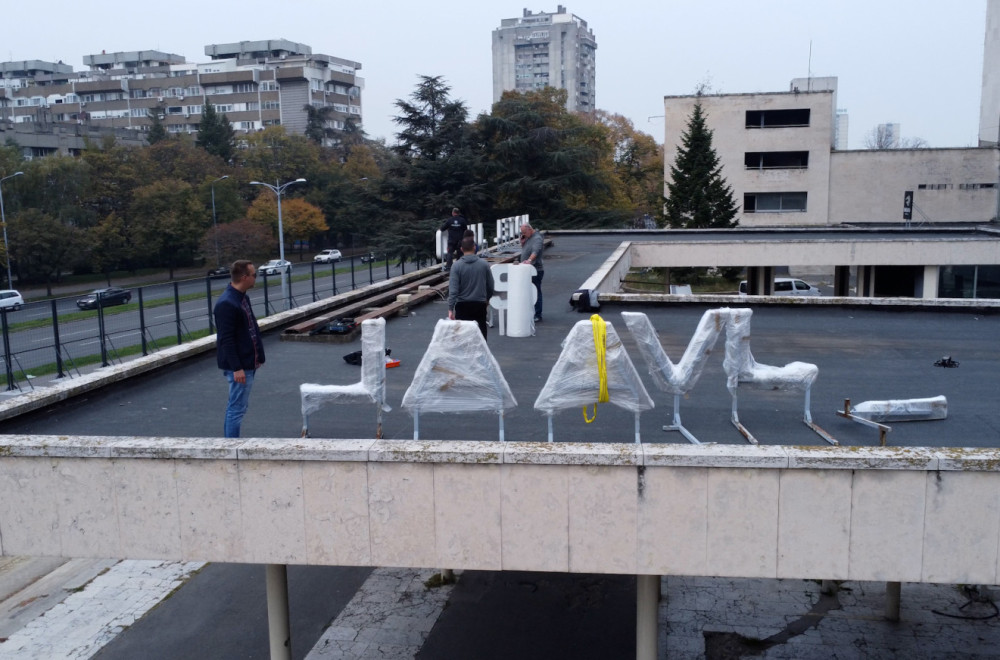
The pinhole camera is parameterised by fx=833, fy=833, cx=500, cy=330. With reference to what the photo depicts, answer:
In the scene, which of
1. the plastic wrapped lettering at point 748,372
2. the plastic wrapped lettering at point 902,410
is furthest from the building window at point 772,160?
the plastic wrapped lettering at point 748,372

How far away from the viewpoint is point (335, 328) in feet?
39.7

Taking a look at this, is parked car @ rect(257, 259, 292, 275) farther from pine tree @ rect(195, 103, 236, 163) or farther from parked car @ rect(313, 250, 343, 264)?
pine tree @ rect(195, 103, 236, 163)

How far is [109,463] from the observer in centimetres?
632

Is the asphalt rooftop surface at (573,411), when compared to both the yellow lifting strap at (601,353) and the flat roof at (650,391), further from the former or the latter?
the yellow lifting strap at (601,353)

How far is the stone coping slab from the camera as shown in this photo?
5801 millimetres

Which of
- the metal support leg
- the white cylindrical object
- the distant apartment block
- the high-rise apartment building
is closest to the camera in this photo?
the metal support leg

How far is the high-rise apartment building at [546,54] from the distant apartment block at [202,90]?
41.7 meters

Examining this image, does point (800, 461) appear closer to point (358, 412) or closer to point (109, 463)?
point (358, 412)

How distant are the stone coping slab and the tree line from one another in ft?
123

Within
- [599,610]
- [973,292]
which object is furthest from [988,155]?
[599,610]

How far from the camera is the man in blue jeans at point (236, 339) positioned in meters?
7.01

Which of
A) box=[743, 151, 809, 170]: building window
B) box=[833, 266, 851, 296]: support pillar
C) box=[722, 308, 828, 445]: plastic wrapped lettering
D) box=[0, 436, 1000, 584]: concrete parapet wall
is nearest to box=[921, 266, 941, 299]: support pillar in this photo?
box=[833, 266, 851, 296]: support pillar

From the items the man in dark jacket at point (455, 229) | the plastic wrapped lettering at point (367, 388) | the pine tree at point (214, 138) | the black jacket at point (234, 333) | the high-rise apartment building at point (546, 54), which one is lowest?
the plastic wrapped lettering at point (367, 388)

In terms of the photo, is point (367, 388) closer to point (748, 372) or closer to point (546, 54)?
point (748, 372)
